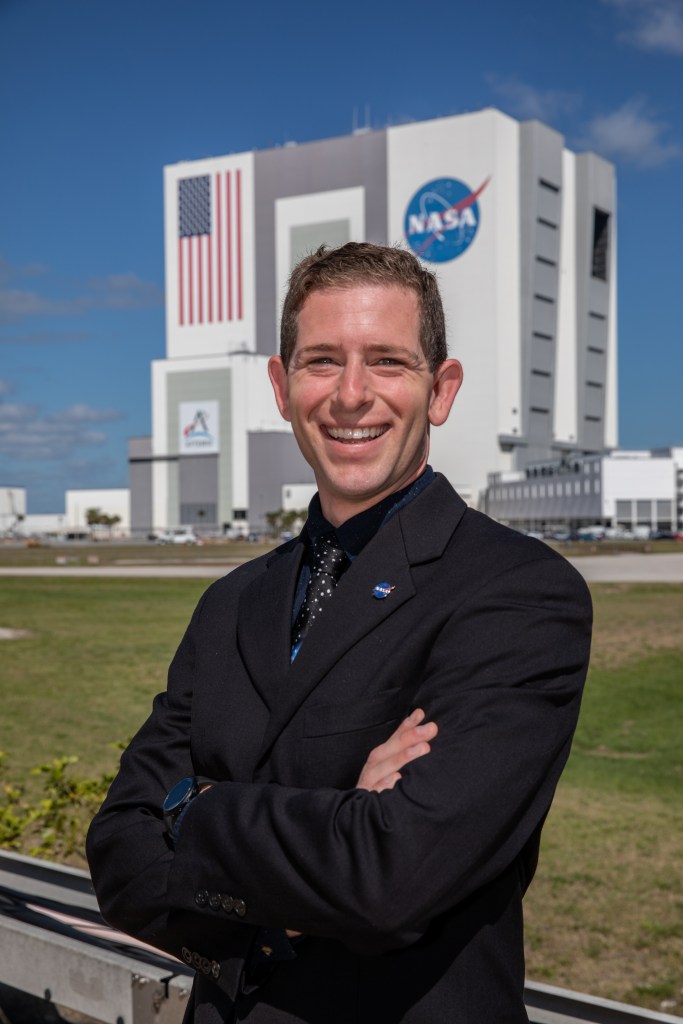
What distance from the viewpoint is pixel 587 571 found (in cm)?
3412

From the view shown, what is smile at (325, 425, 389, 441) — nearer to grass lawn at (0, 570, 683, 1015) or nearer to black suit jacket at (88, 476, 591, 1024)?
black suit jacket at (88, 476, 591, 1024)

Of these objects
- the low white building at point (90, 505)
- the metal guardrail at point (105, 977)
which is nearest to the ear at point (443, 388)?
the metal guardrail at point (105, 977)

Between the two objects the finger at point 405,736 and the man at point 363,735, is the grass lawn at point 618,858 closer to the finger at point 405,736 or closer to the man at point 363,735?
the man at point 363,735

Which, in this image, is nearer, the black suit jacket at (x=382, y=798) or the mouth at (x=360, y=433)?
the black suit jacket at (x=382, y=798)

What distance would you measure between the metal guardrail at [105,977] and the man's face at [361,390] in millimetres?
1409

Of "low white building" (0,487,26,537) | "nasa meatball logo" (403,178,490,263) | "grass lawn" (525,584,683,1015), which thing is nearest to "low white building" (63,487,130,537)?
"low white building" (0,487,26,537)

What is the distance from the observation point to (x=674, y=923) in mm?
6012

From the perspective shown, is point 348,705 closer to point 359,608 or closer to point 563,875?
point 359,608

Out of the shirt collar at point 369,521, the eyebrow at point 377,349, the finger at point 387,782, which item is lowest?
the finger at point 387,782

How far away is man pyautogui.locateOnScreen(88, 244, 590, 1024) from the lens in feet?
5.29

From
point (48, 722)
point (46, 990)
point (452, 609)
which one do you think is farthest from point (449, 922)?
point (48, 722)

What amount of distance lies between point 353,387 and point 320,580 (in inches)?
15.0

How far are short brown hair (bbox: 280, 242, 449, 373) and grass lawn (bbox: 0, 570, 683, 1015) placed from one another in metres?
4.15

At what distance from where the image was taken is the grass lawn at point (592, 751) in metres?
5.68
